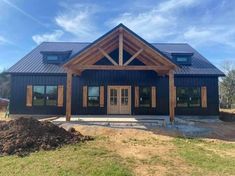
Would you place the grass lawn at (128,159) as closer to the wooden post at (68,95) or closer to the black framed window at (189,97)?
the wooden post at (68,95)

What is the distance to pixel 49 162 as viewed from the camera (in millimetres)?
6883

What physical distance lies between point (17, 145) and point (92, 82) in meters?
10.6

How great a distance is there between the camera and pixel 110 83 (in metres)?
18.5

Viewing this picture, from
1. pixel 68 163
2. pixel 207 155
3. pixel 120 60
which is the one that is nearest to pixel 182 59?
pixel 120 60

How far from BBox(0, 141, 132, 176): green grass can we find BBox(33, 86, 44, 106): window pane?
11010mm

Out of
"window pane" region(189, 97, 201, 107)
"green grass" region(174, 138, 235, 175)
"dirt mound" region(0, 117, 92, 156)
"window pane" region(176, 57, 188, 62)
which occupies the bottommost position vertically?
"green grass" region(174, 138, 235, 175)

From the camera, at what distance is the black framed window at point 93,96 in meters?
18.5

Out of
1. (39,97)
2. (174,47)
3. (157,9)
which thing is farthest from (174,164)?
(174,47)

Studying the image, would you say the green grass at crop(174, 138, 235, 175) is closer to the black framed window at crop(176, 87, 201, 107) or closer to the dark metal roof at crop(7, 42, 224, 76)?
the black framed window at crop(176, 87, 201, 107)

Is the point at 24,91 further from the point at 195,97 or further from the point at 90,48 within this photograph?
the point at 195,97

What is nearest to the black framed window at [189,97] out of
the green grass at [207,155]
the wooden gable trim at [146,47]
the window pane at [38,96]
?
the wooden gable trim at [146,47]

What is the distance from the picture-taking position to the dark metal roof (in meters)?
18.5

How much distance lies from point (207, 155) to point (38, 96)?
13.3 m

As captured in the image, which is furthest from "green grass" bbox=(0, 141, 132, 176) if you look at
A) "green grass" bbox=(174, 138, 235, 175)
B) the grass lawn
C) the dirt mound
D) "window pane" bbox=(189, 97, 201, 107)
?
"window pane" bbox=(189, 97, 201, 107)
